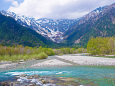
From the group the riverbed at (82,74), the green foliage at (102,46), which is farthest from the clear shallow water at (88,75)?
the green foliage at (102,46)

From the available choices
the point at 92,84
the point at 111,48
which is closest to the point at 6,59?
the point at 92,84

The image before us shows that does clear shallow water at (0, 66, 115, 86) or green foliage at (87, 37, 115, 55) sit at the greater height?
green foliage at (87, 37, 115, 55)

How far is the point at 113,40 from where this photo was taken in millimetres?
104625

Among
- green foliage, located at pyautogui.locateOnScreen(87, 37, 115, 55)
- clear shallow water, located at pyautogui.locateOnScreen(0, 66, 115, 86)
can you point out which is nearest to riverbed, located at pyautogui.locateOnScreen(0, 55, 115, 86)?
clear shallow water, located at pyautogui.locateOnScreen(0, 66, 115, 86)

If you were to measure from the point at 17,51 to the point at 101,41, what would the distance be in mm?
62859

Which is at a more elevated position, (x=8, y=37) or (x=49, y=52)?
(x=8, y=37)

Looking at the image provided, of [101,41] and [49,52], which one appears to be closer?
[101,41]

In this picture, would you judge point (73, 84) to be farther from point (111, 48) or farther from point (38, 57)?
point (111, 48)

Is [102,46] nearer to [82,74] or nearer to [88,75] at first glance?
[82,74]

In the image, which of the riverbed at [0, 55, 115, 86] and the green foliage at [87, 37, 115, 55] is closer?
the riverbed at [0, 55, 115, 86]

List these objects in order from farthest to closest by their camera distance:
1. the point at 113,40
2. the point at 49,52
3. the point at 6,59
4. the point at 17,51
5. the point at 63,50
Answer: the point at 63,50
the point at 49,52
the point at 113,40
the point at 17,51
the point at 6,59

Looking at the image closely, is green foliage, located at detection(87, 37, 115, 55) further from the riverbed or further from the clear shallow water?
the clear shallow water

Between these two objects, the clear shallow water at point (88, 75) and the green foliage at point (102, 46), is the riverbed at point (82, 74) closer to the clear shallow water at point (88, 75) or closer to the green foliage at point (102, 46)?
the clear shallow water at point (88, 75)

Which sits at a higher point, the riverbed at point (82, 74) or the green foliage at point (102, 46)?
the green foliage at point (102, 46)
